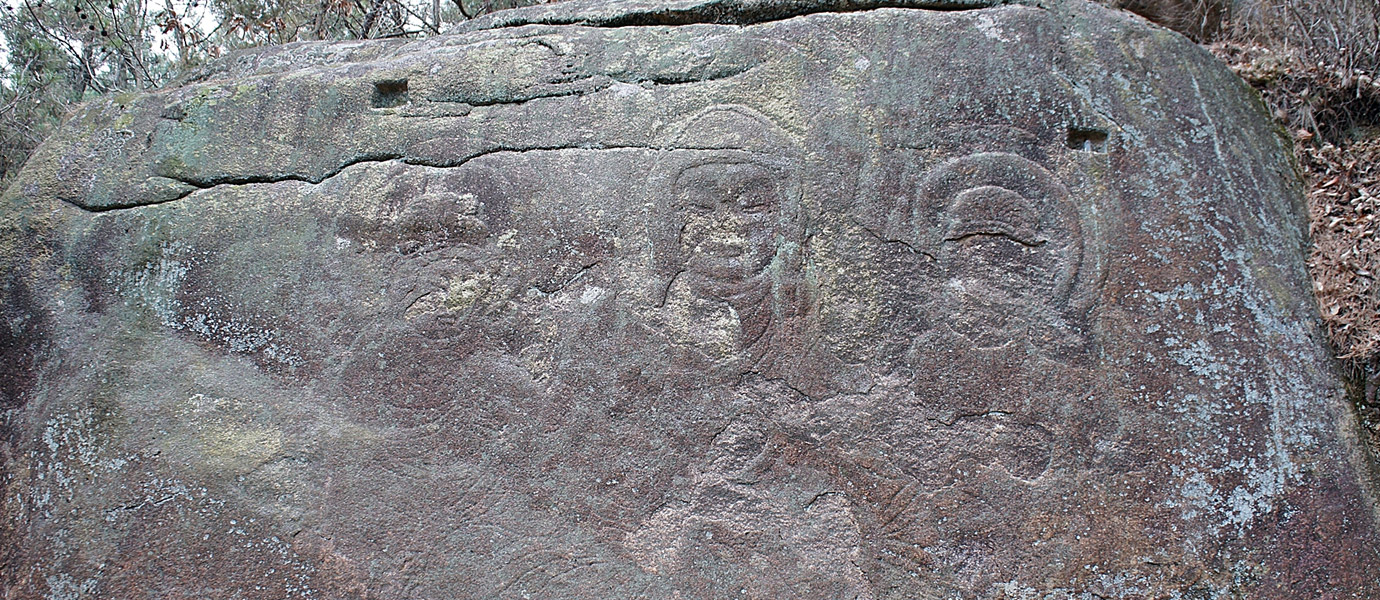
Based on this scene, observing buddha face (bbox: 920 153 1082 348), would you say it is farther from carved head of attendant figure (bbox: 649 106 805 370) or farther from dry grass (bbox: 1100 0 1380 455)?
dry grass (bbox: 1100 0 1380 455)

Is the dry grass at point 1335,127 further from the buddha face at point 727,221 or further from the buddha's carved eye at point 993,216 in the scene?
the buddha face at point 727,221

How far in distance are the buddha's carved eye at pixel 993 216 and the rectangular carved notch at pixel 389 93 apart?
1.32 m

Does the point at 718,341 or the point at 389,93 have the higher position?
the point at 389,93

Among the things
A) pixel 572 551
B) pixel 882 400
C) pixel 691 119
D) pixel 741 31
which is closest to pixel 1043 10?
pixel 741 31

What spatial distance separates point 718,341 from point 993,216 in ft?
2.13

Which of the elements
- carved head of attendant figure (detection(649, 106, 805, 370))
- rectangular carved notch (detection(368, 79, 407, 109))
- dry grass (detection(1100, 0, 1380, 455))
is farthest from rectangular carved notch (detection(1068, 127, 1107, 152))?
rectangular carved notch (detection(368, 79, 407, 109))

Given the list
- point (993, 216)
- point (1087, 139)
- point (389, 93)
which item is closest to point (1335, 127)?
point (1087, 139)

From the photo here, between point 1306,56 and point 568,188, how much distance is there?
6.48ft

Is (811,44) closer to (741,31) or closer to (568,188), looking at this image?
(741,31)

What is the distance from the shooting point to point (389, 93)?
1885mm

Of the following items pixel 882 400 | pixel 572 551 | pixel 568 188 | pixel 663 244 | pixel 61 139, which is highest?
pixel 61 139

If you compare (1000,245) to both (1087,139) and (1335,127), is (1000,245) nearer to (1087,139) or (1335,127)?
(1087,139)

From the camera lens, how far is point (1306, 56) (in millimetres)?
2039

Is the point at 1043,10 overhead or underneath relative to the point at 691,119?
overhead
